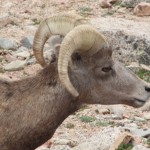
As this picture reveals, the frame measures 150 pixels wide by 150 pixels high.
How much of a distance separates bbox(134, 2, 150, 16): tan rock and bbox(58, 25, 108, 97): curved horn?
11259 mm

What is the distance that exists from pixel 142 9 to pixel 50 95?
12.0 meters

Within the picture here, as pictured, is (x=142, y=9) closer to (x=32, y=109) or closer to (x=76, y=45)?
(x=76, y=45)

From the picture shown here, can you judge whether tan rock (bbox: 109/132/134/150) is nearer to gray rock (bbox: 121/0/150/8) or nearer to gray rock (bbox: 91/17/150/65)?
gray rock (bbox: 91/17/150/65)

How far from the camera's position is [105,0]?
71.6ft

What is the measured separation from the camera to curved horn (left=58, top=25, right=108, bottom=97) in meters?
8.14

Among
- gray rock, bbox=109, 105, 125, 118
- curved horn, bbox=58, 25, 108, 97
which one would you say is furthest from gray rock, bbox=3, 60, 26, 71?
curved horn, bbox=58, 25, 108, 97

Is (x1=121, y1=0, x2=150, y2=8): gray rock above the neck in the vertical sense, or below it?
below

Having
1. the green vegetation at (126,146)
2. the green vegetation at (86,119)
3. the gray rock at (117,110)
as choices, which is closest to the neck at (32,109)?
the green vegetation at (126,146)

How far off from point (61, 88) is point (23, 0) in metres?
14.7

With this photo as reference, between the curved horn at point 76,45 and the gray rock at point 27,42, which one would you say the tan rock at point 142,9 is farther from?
the curved horn at point 76,45

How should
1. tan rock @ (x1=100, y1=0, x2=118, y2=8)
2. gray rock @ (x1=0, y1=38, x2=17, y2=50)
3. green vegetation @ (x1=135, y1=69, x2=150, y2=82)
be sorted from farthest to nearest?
tan rock @ (x1=100, y1=0, x2=118, y2=8)
gray rock @ (x1=0, y1=38, x2=17, y2=50)
green vegetation @ (x1=135, y1=69, x2=150, y2=82)

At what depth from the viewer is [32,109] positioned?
845 cm

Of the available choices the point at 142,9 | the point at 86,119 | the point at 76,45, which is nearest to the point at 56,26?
the point at 76,45

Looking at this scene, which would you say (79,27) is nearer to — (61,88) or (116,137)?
(61,88)
